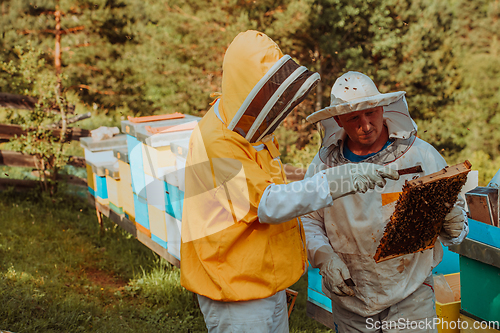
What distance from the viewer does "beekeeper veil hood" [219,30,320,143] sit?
1806 millimetres

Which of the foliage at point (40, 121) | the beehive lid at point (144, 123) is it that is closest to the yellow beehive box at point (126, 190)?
the beehive lid at point (144, 123)

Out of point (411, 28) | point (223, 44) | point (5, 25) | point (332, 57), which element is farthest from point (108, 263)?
point (411, 28)

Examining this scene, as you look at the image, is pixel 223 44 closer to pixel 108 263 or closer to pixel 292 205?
pixel 108 263

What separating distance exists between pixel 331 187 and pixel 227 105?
60cm

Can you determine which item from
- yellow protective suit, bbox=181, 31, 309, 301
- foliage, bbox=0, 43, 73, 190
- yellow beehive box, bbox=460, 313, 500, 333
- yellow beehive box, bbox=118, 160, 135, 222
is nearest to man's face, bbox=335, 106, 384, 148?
yellow protective suit, bbox=181, 31, 309, 301

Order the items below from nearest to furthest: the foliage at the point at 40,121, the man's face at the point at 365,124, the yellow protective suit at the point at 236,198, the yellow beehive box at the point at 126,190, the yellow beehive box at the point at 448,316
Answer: the yellow protective suit at the point at 236,198
the man's face at the point at 365,124
the yellow beehive box at the point at 448,316
the yellow beehive box at the point at 126,190
the foliage at the point at 40,121

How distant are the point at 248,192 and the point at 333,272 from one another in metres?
0.67

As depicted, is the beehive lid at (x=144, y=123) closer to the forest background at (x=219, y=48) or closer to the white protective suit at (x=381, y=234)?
the white protective suit at (x=381, y=234)

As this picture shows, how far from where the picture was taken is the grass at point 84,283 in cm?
398

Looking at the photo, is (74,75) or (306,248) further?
(74,75)

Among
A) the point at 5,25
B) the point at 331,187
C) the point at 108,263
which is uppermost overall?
the point at 5,25

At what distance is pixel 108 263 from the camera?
18.4 feet

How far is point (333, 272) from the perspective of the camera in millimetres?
2031

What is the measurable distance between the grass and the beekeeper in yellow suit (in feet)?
7.85
